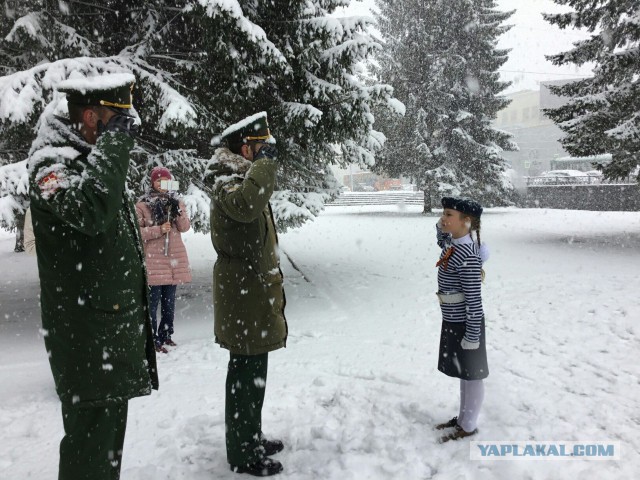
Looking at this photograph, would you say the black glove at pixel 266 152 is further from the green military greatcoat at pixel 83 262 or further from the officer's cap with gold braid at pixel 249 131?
the green military greatcoat at pixel 83 262

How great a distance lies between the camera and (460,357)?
3174mm

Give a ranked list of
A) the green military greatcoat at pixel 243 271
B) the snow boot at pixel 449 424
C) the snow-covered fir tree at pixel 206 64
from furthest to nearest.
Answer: the snow-covered fir tree at pixel 206 64
the snow boot at pixel 449 424
the green military greatcoat at pixel 243 271

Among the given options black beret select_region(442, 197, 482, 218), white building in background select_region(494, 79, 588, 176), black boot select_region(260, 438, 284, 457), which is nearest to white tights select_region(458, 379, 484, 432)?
black beret select_region(442, 197, 482, 218)

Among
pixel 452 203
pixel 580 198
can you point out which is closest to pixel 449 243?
pixel 452 203

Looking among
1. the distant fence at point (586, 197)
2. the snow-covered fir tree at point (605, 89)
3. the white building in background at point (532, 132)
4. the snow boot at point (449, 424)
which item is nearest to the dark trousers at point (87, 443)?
the snow boot at point (449, 424)

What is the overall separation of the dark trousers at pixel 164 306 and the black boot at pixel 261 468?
2.69 meters

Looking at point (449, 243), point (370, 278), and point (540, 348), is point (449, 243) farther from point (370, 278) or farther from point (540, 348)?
point (370, 278)

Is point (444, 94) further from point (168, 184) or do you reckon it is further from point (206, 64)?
point (168, 184)

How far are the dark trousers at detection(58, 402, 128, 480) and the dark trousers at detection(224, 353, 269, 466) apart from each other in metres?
0.84

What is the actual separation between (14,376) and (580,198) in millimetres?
29595

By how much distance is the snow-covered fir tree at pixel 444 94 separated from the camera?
2481 centimetres

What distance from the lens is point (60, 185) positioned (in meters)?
1.86
